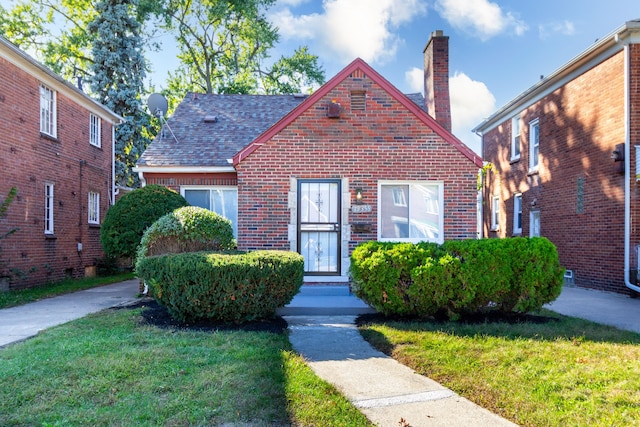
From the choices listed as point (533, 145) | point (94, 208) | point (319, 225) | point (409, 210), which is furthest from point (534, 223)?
point (94, 208)

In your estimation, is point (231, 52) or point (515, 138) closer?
point (515, 138)

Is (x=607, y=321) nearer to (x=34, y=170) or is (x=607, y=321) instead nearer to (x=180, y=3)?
(x=34, y=170)

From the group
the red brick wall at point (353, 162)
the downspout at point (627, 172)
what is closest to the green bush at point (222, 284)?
the red brick wall at point (353, 162)

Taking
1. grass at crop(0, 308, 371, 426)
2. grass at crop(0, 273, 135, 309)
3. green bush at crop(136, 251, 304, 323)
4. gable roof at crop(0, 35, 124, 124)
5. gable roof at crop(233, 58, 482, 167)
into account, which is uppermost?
Result: gable roof at crop(0, 35, 124, 124)

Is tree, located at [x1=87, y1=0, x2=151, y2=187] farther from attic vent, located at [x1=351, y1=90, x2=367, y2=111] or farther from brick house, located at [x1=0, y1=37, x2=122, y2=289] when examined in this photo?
attic vent, located at [x1=351, y1=90, x2=367, y2=111]

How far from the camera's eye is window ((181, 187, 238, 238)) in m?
10.5

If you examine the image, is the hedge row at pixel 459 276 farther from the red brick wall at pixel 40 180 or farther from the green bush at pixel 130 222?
the red brick wall at pixel 40 180

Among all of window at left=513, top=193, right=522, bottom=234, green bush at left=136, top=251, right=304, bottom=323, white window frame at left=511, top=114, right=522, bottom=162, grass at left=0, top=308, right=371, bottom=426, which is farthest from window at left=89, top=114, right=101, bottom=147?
window at left=513, top=193, right=522, bottom=234

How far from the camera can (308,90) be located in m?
27.1

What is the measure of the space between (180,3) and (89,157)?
595 inches

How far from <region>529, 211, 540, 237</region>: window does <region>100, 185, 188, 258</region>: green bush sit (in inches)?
446

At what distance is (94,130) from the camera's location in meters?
14.7

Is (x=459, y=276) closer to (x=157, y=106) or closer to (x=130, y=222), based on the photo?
(x=130, y=222)

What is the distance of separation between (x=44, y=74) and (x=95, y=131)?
11.4 feet
